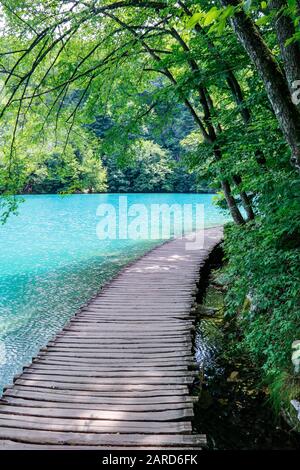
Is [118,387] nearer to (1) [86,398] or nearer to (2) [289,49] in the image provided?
(1) [86,398]

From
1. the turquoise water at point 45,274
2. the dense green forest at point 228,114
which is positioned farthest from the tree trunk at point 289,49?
the turquoise water at point 45,274

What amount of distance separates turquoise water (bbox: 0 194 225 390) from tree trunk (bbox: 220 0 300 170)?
6.04 meters

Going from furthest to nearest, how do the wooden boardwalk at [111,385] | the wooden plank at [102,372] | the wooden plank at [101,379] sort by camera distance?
1. the wooden plank at [102,372]
2. the wooden plank at [101,379]
3. the wooden boardwalk at [111,385]

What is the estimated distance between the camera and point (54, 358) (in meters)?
5.38

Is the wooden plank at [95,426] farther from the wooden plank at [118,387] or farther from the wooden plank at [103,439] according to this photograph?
the wooden plank at [118,387]

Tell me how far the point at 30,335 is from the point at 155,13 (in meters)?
7.96

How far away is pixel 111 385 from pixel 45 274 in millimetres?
8981

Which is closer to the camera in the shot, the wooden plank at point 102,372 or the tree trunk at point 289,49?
the tree trunk at point 289,49

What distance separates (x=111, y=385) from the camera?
181 inches

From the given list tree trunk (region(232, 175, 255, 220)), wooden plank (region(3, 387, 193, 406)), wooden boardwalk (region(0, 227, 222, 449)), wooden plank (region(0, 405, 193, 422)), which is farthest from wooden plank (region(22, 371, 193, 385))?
tree trunk (region(232, 175, 255, 220))

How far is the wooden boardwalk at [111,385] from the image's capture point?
3594 millimetres

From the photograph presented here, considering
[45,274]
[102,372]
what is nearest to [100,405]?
[102,372]

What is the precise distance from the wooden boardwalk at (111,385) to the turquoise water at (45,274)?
1493 mm
